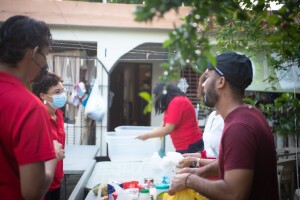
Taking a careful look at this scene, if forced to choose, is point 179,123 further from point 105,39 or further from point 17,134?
point 105,39

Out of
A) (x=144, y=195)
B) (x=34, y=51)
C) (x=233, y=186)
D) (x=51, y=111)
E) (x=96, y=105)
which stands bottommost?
(x=144, y=195)

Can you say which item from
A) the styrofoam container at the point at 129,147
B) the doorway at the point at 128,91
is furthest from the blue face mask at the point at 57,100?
the doorway at the point at 128,91

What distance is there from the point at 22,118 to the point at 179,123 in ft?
8.88

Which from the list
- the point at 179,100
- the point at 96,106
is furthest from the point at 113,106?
the point at 179,100

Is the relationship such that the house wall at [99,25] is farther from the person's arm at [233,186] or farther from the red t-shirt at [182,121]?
the person's arm at [233,186]

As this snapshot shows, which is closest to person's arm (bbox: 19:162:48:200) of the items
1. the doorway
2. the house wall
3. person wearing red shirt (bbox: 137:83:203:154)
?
person wearing red shirt (bbox: 137:83:203:154)

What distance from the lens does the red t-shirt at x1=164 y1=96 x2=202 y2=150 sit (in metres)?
3.80

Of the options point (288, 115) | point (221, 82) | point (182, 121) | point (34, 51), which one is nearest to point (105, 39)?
point (182, 121)

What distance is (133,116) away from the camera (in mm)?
10680

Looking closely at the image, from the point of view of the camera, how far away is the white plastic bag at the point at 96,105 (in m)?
7.22

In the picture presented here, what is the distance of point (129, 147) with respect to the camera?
4098 millimetres

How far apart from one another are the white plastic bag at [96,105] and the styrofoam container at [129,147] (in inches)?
125

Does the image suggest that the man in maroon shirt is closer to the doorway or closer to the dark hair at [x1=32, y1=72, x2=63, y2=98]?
the dark hair at [x1=32, y1=72, x2=63, y2=98]

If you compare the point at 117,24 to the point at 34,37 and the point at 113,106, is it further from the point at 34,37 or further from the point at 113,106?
the point at 34,37
